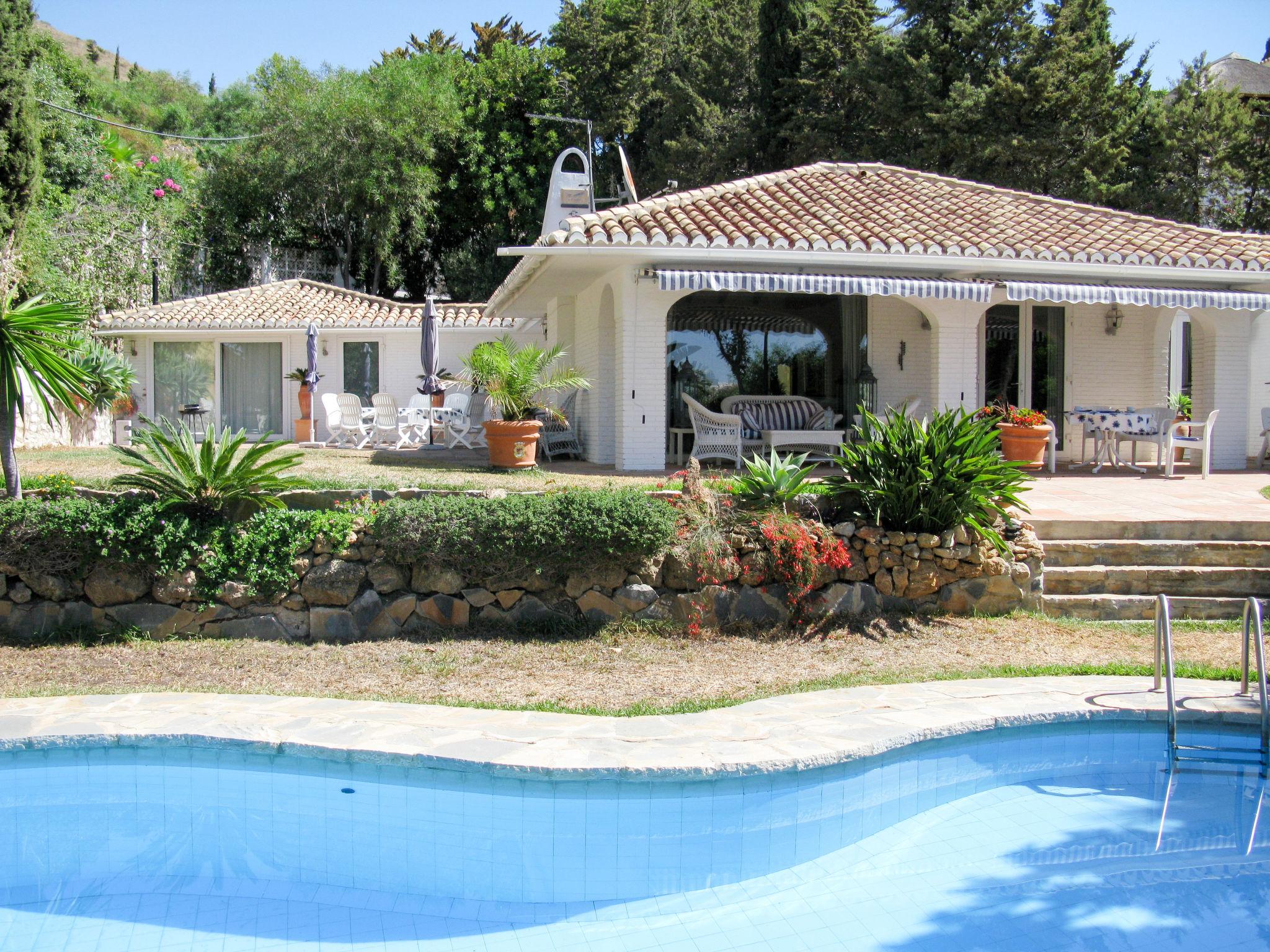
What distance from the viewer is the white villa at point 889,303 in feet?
48.1

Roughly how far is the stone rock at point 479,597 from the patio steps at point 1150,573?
5423mm

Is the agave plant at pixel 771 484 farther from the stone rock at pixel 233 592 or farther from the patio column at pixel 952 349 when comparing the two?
the patio column at pixel 952 349

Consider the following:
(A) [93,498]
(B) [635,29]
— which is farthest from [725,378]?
(B) [635,29]

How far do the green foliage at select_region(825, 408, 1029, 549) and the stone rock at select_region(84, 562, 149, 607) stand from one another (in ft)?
22.2

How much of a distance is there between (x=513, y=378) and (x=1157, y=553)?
26.6 feet

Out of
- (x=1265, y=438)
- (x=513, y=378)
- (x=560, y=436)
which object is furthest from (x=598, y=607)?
(x=1265, y=438)

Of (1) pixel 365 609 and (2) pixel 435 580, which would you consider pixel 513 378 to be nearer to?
(2) pixel 435 580

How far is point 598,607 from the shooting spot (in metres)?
9.39

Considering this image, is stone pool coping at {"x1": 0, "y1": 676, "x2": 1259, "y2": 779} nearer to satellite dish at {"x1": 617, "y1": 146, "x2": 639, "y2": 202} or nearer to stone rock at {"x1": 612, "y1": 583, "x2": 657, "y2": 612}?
stone rock at {"x1": 612, "y1": 583, "x2": 657, "y2": 612}

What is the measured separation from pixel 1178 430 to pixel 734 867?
1597 centimetres

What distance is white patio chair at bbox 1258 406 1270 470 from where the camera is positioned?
17156 millimetres

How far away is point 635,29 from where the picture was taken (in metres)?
35.5

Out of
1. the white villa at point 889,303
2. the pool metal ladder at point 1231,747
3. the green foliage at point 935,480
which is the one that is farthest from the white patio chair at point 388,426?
the pool metal ladder at point 1231,747

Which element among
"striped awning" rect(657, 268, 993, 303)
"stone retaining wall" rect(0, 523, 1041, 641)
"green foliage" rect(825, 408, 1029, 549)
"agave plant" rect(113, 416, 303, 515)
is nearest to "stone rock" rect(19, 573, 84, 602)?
"stone retaining wall" rect(0, 523, 1041, 641)
